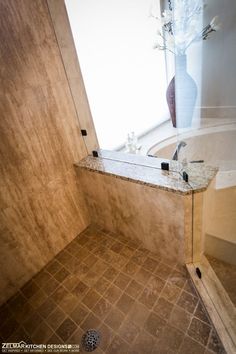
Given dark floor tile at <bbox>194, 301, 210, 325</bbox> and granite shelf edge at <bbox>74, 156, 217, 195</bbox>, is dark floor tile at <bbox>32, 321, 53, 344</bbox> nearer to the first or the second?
dark floor tile at <bbox>194, 301, 210, 325</bbox>

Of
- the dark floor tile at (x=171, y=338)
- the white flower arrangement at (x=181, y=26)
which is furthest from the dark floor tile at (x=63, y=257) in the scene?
the white flower arrangement at (x=181, y=26)

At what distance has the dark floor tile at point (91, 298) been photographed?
1373 mm

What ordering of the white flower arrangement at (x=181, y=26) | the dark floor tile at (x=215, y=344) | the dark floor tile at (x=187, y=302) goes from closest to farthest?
the dark floor tile at (x=215, y=344), the dark floor tile at (x=187, y=302), the white flower arrangement at (x=181, y=26)

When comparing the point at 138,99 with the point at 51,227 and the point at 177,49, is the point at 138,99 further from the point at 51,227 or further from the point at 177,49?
the point at 51,227

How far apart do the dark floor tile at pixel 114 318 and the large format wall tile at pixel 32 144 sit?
0.73m

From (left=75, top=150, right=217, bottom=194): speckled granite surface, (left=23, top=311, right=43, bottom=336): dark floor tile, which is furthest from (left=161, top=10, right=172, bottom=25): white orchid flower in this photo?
(left=23, top=311, right=43, bottom=336): dark floor tile

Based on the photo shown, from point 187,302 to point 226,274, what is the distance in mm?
312

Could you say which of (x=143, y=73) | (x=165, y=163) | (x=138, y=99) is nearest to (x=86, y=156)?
(x=165, y=163)

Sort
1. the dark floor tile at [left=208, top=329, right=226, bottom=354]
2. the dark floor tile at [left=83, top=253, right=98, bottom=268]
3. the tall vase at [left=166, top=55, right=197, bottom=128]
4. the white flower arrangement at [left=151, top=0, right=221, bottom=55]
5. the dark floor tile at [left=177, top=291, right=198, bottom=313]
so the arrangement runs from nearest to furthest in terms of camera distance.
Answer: the dark floor tile at [left=208, top=329, right=226, bottom=354], the dark floor tile at [left=177, top=291, right=198, bottom=313], the dark floor tile at [left=83, top=253, right=98, bottom=268], the white flower arrangement at [left=151, top=0, right=221, bottom=55], the tall vase at [left=166, top=55, right=197, bottom=128]

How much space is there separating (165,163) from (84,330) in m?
1.21

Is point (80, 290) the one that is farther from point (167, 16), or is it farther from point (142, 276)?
point (167, 16)

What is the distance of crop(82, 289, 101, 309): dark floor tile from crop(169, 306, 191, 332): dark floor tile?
0.51m

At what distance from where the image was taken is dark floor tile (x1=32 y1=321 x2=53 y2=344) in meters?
1.24

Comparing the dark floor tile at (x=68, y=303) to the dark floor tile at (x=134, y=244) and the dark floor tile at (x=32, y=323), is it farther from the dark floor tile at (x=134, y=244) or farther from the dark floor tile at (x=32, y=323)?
the dark floor tile at (x=134, y=244)
